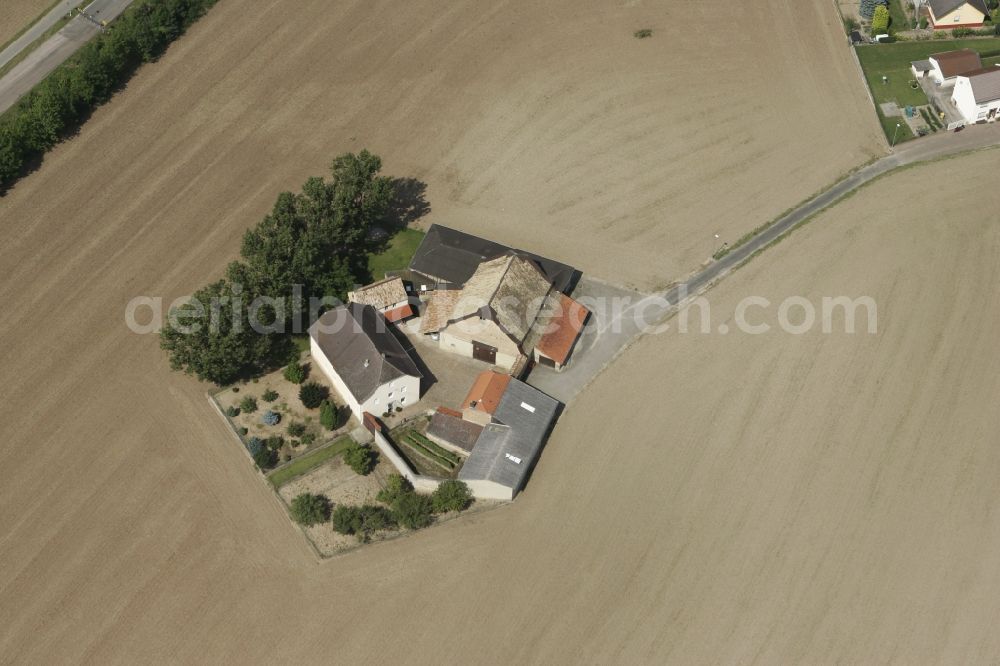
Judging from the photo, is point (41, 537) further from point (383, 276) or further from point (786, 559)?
point (786, 559)

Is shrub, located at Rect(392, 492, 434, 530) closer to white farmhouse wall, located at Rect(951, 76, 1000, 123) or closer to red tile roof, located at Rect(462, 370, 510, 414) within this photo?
red tile roof, located at Rect(462, 370, 510, 414)

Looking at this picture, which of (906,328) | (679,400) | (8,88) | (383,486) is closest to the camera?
(383,486)

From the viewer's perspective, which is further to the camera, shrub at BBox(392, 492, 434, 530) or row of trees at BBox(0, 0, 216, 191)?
row of trees at BBox(0, 0, 216, 191)

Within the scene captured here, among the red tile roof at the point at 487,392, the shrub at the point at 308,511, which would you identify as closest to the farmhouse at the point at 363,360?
the red tile roof at the point at 487,392

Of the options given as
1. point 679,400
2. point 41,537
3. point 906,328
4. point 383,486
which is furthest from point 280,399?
point 906,328

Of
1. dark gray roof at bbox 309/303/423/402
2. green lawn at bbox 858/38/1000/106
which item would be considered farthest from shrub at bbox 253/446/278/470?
green lawn at bbox 858/38/1000/106

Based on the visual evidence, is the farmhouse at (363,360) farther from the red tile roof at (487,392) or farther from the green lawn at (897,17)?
the green lawn at (897,17)
